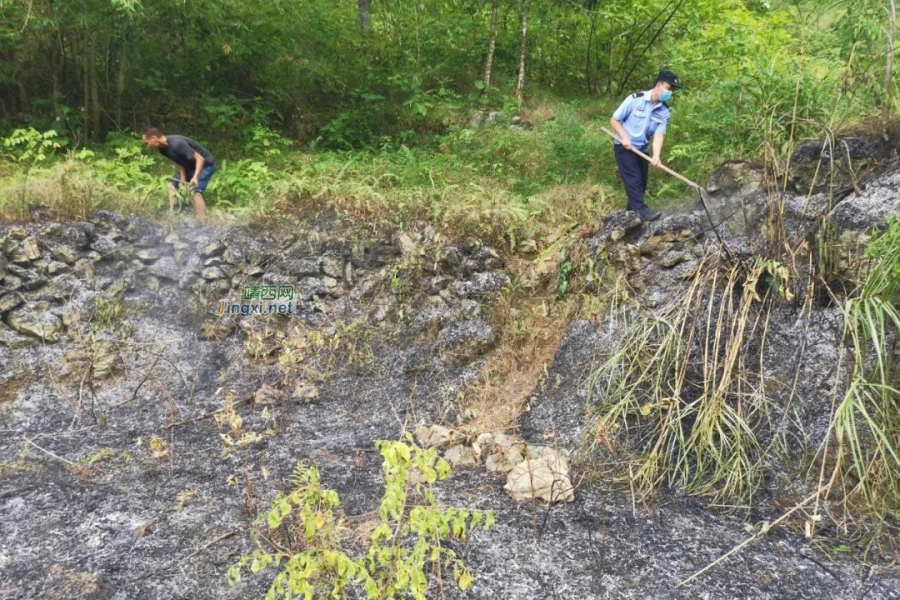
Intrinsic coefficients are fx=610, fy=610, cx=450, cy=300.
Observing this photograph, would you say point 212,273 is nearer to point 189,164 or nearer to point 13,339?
point 189,164

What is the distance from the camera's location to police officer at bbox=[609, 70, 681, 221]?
5043 mm

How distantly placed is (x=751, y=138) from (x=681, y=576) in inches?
150

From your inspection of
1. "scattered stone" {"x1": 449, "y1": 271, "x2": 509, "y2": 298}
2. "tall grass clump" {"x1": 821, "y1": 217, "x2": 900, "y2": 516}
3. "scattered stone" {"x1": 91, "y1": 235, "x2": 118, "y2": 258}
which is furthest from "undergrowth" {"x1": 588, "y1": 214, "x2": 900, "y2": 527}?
"scattered stone" {"x1": 91, "y1": 235, "x2": 118, "y2": 258}

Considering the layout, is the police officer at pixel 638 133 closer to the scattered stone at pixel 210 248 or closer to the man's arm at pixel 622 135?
the man's arm at pixel 622 135

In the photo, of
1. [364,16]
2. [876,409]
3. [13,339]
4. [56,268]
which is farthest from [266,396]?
[364,16]

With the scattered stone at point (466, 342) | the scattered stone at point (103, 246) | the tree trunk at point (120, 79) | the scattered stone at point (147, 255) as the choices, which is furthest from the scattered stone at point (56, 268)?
the scattered stone at point (466, 342)

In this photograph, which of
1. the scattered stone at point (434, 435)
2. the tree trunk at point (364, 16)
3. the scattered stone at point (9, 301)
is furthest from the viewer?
the tree trunk at point (364, 16)

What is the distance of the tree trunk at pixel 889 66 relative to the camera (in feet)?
14.0

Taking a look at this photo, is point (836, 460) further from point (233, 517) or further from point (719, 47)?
point (719, 47)

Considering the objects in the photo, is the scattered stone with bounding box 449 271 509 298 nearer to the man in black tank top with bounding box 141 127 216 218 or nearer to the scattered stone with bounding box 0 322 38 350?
the man in black tank top with bounding box 141 127 216 218

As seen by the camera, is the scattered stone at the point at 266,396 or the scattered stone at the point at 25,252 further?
the scattered stone at the point at 25,252

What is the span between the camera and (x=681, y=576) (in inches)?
122

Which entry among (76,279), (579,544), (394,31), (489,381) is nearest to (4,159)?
(76,279)

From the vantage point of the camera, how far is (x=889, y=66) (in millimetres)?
4344
